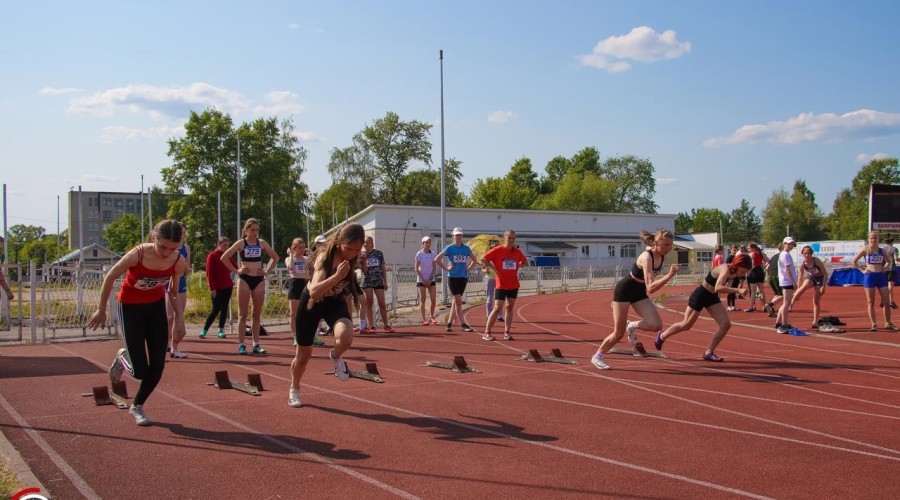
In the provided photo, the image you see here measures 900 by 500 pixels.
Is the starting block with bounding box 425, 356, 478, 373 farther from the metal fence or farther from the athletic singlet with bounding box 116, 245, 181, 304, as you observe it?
the metal fence

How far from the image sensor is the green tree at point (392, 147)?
78.3m

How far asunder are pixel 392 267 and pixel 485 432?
13569 mm

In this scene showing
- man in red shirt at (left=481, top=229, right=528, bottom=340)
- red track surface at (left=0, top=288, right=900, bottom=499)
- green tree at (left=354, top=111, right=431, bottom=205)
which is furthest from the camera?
green tree at (left=354, top=111, right=431, bottom=205)

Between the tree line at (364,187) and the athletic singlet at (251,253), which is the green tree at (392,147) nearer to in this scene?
the tree line at (364,187)

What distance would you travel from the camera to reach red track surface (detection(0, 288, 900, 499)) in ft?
16.1

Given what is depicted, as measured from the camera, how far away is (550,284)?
A: 106 ft

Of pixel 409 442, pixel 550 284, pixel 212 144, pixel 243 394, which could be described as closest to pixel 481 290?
pixel 550 284

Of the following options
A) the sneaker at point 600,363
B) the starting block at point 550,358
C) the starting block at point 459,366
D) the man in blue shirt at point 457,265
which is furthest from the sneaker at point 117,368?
the man in blue shirt at point 457,265

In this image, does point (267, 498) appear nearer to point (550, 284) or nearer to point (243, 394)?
point (243, 394)

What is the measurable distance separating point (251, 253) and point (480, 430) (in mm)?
5673

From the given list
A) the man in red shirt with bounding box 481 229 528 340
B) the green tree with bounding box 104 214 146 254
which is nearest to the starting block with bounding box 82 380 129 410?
the man in red shirt with bounding box 481 229 528 340

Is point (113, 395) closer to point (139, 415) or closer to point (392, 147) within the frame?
point (139, 415)

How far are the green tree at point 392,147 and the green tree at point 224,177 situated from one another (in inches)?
547

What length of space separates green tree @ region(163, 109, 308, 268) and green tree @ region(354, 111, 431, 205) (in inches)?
547
